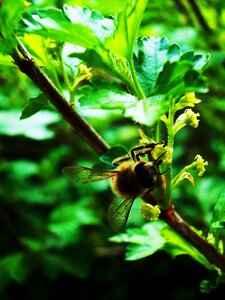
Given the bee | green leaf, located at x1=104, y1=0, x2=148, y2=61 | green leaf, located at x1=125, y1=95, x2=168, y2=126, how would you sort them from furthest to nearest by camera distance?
the bee, green leaf, located at x1=104, y1=0, x2=148, y2=61, green leaf, located at x1=125, y1=95, x2=168, y2=126

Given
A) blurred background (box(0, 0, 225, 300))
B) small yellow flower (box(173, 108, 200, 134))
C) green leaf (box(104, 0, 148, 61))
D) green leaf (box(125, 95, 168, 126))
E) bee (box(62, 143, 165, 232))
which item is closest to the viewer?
green leaf (box(125, 95, 168, 126))

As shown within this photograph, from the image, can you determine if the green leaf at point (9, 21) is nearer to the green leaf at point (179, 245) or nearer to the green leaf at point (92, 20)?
the green leaf at point (92, 20)

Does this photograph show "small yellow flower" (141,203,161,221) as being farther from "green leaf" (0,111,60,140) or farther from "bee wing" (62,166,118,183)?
"green leaf" (0,111,60,140)

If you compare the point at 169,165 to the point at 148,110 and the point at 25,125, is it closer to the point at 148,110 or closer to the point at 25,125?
the point at 148,110

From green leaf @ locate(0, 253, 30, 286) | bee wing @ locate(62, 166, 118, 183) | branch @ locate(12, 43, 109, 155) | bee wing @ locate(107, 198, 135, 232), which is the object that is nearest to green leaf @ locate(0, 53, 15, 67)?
branch @ locate(12, 43, 109, 155)

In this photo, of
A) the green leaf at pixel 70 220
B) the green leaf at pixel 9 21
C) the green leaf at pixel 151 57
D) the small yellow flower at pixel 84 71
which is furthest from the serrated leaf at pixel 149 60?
the green leaf at pixel 70 220

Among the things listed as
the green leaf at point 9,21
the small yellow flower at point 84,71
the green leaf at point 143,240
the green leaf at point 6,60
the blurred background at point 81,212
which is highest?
the green leaf at point 9,21

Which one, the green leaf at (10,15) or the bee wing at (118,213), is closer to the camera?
the green leaf at (10,15)

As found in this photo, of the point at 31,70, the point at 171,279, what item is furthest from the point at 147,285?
the point at 31,70

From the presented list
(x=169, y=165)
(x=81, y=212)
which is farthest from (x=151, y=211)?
→ (x=81, y=212)
